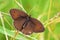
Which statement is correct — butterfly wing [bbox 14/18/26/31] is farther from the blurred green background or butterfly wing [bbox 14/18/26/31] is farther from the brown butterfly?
the blurred green background

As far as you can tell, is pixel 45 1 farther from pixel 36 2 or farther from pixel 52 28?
pixel 52 28

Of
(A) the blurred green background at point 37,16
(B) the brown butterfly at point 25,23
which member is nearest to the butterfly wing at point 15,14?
(B) the brown butterfly at point 25,23

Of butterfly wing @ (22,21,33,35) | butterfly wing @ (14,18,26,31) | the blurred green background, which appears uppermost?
the blurred green background

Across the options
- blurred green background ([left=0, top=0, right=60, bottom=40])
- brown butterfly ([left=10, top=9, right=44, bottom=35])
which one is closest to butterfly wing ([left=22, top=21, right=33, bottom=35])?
brown butterfly ([left=10, top=9, right=44, bottom=35])

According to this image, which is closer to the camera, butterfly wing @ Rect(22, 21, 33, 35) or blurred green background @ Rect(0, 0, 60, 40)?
butterfly wing @ Rect(22, 21, 33, 35)

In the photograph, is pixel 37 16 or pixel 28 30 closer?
pixel 28 30

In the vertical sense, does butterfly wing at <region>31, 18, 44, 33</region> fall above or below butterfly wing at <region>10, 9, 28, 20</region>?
below

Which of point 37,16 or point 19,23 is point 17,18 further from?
point 37,16

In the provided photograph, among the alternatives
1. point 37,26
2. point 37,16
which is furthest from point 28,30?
point 37,16
